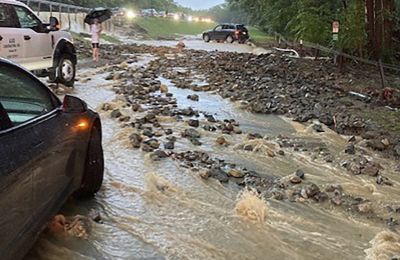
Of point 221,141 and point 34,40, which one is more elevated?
point 34,40

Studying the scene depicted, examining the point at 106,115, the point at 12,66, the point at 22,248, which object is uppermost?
the point at 12,66

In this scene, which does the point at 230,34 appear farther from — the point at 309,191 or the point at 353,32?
the point at 309,191

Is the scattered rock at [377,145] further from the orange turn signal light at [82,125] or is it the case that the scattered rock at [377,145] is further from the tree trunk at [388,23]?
the tree trunk at [388,23]

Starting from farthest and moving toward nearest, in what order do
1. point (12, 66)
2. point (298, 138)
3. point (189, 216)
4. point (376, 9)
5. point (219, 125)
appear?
1. point (376, 9)
2. point (219, 125)
3. point (298, 138)
4. point (189, 216)
5. point (12, 66)

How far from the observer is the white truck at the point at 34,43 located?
10102 mm

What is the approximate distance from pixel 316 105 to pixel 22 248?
8406 millimetres

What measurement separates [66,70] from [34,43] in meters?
1.43

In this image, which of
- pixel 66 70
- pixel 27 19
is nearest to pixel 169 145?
pixel 27 19

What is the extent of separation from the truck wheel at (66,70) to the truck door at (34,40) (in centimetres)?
45

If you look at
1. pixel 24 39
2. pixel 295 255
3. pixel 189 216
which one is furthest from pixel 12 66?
pixel 24 39

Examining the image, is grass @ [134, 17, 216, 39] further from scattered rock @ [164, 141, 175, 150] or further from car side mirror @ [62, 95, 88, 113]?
car side mirror @ [62, 95, 88, 113]

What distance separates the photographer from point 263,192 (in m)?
5.63

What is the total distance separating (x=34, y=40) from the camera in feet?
35.7

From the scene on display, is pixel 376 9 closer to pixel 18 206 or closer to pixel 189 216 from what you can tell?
pixel 189 216
